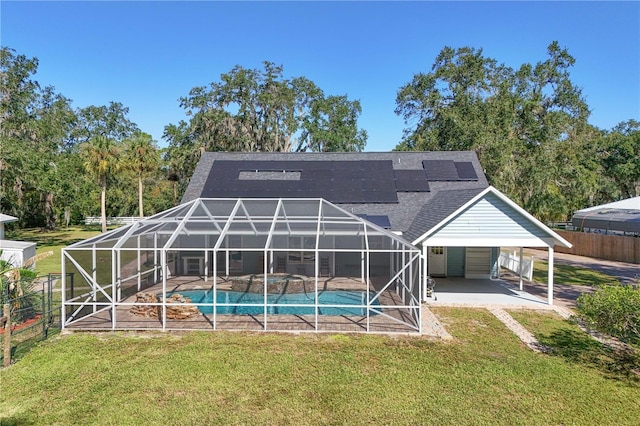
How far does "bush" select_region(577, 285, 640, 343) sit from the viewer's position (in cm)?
732

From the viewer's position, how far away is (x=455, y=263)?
18.3m

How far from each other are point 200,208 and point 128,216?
1579 inches

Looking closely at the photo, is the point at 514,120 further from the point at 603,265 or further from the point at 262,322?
the point at 262,322

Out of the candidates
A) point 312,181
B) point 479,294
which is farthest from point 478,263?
point 312,181

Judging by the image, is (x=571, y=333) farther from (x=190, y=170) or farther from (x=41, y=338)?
(x=190, y=170)

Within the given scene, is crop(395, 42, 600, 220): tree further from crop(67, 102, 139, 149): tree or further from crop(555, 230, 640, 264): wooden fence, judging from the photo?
crop(67, 102, 139, 149): tree

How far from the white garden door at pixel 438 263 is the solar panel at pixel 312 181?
3.16 metres

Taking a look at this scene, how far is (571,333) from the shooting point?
10.7m

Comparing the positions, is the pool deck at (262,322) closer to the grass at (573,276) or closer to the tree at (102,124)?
the grass at (573,276)

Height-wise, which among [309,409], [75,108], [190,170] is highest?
[75,108]

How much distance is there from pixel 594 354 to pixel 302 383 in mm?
7262

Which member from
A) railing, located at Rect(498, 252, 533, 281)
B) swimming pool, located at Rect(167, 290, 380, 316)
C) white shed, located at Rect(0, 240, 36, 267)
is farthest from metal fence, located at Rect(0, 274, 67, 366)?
railing, located at Rect(498, 252, 533, 281)

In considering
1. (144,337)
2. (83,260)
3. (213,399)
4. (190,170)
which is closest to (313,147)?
(190,170)

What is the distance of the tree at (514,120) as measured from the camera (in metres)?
28.4
